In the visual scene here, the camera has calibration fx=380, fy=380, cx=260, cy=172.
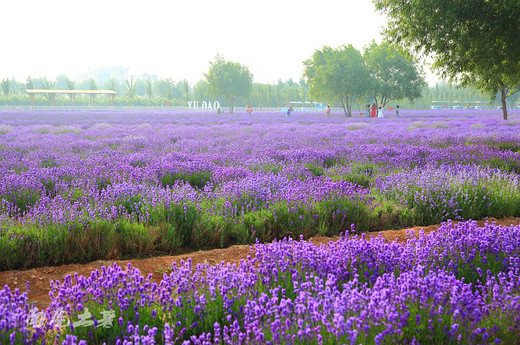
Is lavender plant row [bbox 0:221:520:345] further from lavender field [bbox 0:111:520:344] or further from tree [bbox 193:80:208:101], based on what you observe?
tree [bbox 193:80:208:101]

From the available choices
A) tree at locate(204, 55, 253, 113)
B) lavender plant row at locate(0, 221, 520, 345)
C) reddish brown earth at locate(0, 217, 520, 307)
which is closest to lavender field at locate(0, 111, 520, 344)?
lavender plant row at locate(0, 221, 520, 345)

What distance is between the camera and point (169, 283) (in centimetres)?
237

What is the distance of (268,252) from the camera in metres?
2.85

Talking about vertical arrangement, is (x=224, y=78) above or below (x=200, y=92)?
below

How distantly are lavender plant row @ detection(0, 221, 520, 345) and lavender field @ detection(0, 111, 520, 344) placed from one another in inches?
0.5

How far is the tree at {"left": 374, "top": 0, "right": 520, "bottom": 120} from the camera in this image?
27.6 feet

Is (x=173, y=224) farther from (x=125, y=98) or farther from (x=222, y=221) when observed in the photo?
(x=125, y=98)

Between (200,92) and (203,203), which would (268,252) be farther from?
(200,92)

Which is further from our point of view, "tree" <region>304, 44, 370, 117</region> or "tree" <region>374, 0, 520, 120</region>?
"tree" <region>304, 44, 370, 117</region>

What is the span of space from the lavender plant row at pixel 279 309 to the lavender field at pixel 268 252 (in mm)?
12

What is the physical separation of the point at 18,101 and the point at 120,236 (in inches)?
3723

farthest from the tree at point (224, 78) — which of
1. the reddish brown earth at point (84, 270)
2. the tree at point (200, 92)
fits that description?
the reddish brown earth at point (84, 270)

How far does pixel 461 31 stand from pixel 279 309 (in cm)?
908

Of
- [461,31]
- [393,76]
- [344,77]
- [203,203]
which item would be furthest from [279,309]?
→ [393,76]
